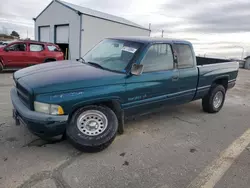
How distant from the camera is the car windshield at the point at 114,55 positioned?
3.52 metres

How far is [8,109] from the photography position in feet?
15.7

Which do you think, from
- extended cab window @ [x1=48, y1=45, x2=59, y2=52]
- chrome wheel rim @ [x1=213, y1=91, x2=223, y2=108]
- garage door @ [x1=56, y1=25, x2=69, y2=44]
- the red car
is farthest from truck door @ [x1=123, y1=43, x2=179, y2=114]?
garage door @ [x1=56, y1=25, x2=69, y2=44]

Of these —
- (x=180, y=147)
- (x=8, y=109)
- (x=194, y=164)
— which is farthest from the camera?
(x=8, y=109)

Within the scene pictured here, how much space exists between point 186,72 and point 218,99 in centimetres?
183

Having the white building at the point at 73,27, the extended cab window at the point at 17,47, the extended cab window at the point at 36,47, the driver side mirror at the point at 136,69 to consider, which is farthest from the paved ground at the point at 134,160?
the white building at the point at 73,27

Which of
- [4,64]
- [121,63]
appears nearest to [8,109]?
[121,63]

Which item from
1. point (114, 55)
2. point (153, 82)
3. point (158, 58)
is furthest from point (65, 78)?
point (158, 58)

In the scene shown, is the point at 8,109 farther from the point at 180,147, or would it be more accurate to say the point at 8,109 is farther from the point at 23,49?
the point at 23,49

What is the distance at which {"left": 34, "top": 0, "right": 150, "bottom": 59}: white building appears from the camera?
16.8 metres

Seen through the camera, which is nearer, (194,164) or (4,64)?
(194,164)

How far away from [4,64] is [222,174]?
10.9 m

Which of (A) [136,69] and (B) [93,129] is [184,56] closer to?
(A) [136,69]

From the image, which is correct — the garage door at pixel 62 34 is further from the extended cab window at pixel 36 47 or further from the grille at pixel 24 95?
the grille at pixel 24 95

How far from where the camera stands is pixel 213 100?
525cm
